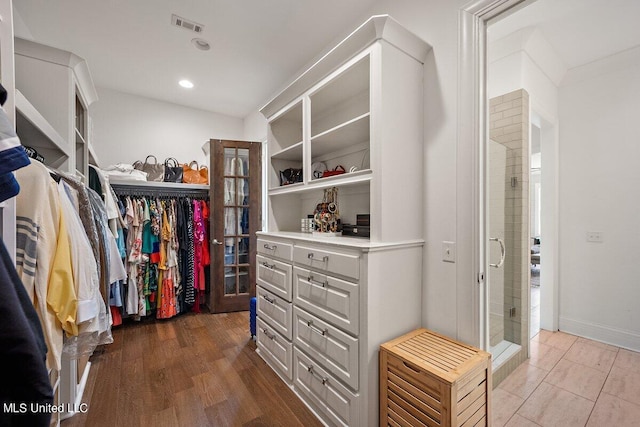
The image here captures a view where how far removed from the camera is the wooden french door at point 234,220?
134 inches

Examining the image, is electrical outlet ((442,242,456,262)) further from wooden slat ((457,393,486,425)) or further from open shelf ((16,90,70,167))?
open shelf ((16,90,70,167))

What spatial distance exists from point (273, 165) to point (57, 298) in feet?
6.14

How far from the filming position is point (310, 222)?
242cm

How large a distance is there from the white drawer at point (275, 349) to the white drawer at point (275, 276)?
34cm

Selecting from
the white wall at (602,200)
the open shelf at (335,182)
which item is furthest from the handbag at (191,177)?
the white wall at (602,200)

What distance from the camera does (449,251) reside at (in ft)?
5.09

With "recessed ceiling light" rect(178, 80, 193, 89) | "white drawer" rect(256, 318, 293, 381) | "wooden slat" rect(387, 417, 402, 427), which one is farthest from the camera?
"recessed ceiling light" rect(178, 80, 193, 89)

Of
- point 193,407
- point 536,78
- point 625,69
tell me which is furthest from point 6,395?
point 625,69

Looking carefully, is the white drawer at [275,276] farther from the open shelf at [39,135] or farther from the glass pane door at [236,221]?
the open shelf at [39,135]

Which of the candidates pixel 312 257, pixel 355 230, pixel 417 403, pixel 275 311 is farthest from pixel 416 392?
pixel 275 311

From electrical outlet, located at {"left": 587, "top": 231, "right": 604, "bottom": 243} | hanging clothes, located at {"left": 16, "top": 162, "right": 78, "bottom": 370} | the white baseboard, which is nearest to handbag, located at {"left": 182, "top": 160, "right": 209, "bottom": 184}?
hanging clothes, located at {"left": 16, "top": 162, "right": 78, "bottom": 370}

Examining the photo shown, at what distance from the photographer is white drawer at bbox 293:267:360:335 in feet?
4.74

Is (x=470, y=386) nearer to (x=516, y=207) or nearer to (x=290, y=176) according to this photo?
(x=516, y=207)

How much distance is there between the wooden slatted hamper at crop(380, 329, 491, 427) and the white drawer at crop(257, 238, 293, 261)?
2.95 ft
